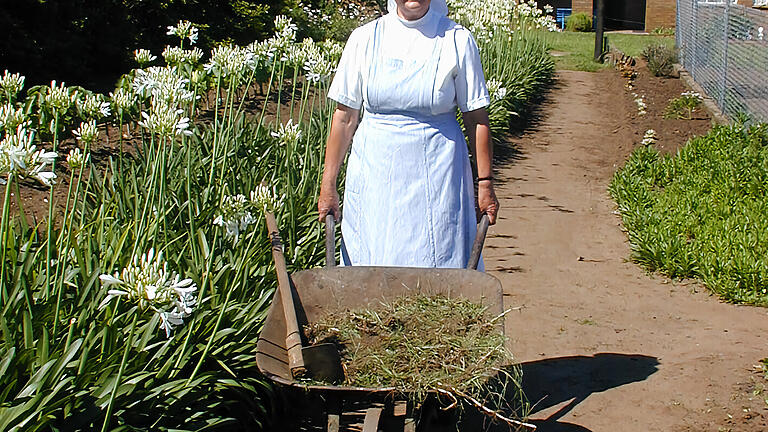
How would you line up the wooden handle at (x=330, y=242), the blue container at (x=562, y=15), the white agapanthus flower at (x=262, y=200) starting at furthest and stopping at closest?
the blue container at (x=562, y=15)
the wooden handle at (x=330, y=242)
the white agapanthus flower at (x=262, y=200)

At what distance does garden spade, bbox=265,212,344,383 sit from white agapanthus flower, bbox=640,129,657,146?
Answer: 7.28m

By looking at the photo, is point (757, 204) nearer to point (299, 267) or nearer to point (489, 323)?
point (299, 267)

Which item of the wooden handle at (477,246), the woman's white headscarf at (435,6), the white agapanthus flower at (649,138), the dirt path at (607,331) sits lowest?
the dirt path at (607,331)

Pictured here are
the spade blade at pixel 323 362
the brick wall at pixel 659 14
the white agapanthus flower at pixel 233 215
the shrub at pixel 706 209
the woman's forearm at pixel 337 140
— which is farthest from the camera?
the brick wall at pixel 659 14

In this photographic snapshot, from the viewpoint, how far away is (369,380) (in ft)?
9.71

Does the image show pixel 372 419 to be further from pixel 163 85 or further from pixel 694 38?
pixel 694 38

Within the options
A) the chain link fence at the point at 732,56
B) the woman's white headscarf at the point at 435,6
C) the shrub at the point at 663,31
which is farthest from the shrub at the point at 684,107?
the shrub at the point at 663,31

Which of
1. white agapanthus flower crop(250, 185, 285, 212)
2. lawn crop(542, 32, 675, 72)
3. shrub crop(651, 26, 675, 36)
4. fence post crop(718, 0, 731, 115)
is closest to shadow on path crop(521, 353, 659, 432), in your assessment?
white agapanthus flower crop(250, 185, 285, 212)

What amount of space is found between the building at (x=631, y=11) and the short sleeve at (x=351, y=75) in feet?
81.2

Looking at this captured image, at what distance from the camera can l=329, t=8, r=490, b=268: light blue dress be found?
141 inches

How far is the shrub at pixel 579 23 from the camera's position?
1097 inches

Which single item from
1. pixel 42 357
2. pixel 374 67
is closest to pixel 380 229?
pixel 374 67

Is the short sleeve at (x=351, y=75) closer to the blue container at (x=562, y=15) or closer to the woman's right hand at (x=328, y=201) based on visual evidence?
the woman's right hand at (x=328, y=201)

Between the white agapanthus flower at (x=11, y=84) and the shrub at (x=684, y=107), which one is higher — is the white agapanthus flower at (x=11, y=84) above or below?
above
